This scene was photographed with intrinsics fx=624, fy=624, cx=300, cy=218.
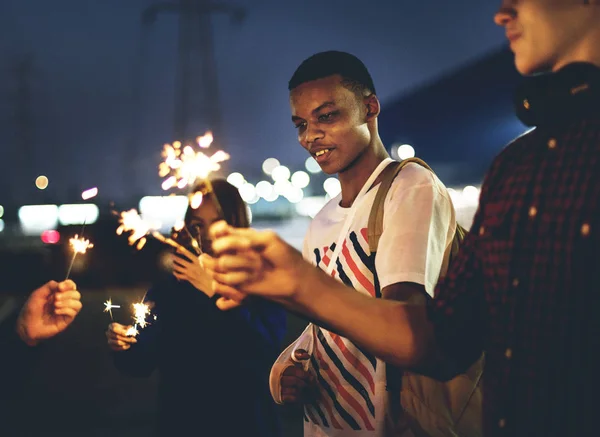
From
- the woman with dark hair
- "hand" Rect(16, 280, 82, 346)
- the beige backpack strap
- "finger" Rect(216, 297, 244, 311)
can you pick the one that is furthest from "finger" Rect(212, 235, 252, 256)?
"hand" Rect(16, 280, 82, 346)

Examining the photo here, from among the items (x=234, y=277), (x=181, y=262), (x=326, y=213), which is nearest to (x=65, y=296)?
(x=181, y=262)

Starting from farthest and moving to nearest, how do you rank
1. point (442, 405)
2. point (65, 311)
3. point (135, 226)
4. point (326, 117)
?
point (65, 311) → point (326, 117) → point (135, 226) → point (442, 405)

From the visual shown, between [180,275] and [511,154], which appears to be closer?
[511,154]

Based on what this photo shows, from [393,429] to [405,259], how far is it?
649 mm

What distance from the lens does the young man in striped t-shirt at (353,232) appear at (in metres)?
2.29

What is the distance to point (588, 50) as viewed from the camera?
4.70 feet

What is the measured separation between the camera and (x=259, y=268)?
1395 millimetres

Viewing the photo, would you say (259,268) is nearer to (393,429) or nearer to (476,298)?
(476,298)

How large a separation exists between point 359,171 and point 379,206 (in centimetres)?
47

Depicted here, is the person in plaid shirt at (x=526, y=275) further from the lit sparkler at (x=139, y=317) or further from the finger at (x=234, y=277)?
the lit sparkler at (x=139, y=317)

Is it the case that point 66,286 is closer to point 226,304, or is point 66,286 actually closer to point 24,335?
point 24,335

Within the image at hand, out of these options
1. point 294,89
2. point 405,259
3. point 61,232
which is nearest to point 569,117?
point 405,259

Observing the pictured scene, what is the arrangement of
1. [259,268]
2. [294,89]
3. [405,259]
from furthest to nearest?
[294,89] → [405,259] → [259,268]

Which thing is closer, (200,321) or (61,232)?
(200,321)
